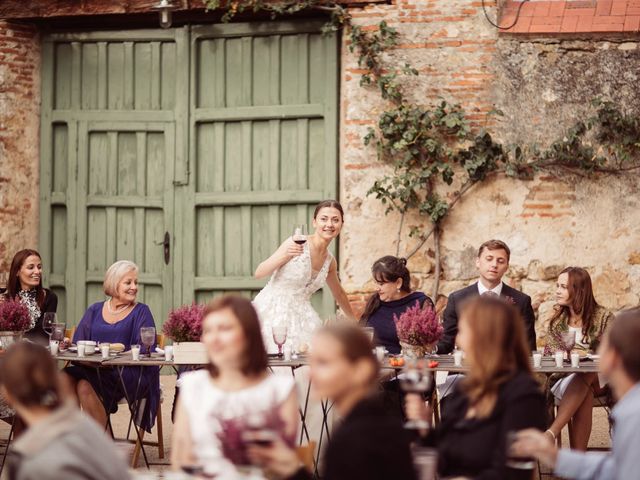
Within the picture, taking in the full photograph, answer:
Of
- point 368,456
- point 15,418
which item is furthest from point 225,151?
point 368,456

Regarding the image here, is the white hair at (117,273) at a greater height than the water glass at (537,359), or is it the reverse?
the white hair at (117,273)

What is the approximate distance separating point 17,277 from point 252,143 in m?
3.07

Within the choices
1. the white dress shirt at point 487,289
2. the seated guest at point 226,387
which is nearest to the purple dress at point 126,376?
the white dress shirt at point 487,289

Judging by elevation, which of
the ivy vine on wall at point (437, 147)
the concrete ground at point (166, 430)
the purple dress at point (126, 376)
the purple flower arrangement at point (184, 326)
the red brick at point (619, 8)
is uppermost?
the red brick at point (619, 8)

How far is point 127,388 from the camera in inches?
301

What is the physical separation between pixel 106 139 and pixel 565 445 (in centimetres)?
522

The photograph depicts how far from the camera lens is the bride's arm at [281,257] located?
26.3 feet

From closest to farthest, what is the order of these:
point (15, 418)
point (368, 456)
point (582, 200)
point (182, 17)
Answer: point (368, 456), point (15, 418), point (582, 200), point (182, 17)

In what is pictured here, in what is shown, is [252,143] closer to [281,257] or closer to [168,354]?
[281,257]

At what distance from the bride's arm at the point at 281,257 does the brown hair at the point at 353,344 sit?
4.35m

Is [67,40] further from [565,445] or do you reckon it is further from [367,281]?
[565,445]

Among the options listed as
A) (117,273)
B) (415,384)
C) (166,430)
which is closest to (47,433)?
(415,384)

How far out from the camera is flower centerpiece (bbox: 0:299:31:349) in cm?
725

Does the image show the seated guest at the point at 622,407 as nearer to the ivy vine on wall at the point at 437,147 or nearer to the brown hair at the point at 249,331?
the brown hair at the point at 249,331
